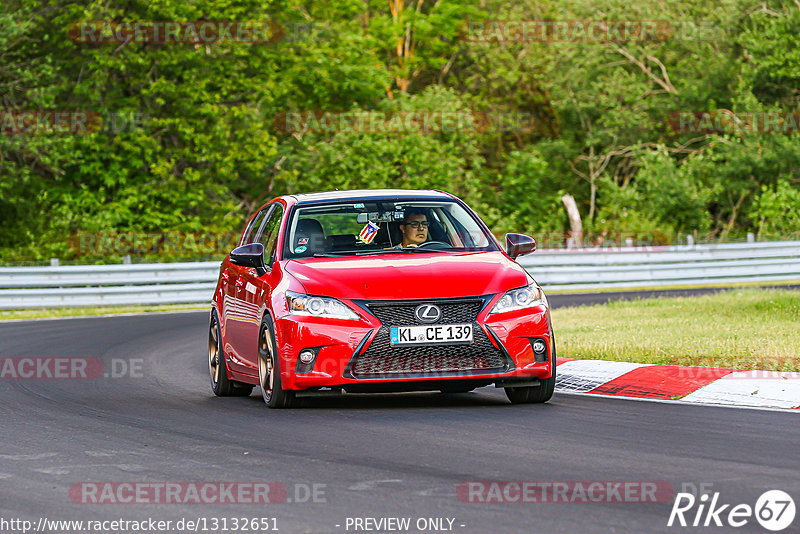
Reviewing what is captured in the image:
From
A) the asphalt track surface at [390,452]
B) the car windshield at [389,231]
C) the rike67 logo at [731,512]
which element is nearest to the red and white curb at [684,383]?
the asphalt track surface at [390,452]

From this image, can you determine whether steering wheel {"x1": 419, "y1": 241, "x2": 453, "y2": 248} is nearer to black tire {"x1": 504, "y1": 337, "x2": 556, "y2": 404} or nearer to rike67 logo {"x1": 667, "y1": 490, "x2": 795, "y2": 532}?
black tire {"x1": 504, "y1": 337, "x2": 556, "y2": 404}

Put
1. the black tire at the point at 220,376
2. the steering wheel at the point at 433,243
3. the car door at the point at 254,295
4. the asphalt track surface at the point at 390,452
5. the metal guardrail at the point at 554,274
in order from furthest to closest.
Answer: the metal guardrail at the point at 554,274, the black tire at the point at 220,376, the steering wheel at the point at 433,243, the car door at the point at 254,295, the asphalt track surface at the point at 390,452

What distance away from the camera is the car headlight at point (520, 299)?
9.74m

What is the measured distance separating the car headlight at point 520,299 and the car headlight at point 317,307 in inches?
41.0

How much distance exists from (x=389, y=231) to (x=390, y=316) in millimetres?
1516

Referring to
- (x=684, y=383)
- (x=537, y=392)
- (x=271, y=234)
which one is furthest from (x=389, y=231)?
A: (x=684, y=383)

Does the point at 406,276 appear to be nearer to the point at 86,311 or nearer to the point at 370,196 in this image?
the point at 370,196

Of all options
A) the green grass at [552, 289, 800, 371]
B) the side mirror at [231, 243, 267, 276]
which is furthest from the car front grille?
the green grass at [552, 289, 800, 371]

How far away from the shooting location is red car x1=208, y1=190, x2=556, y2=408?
9.52 m

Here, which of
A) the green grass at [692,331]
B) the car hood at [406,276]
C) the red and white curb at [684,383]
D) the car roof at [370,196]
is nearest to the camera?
the car hood at [406,276]

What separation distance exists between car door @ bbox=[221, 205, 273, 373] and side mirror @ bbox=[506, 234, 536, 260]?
2172 mm

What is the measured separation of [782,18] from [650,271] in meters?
14.6

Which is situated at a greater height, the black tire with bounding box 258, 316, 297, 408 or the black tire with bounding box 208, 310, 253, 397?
the black tire with bounding box 258, 316, 297, 408

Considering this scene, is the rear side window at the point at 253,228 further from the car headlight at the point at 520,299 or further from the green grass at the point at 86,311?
the green grass at the point at 86,311
